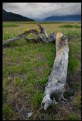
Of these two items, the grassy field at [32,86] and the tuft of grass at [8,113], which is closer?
the tuft of grass at [8,113]

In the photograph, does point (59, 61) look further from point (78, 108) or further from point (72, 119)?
point (72, 119)

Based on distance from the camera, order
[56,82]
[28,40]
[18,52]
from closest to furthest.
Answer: [56,82] → [18,52] → [28,40]

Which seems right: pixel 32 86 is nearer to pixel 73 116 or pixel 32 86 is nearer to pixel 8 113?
pixel 8 113

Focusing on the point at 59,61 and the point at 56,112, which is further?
the point at 59,61

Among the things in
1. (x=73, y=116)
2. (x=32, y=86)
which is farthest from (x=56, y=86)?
(x=32, y=86)

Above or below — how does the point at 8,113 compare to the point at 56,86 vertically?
below

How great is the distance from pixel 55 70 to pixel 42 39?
649cm

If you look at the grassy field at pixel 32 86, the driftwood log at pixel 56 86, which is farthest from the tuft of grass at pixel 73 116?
the driftwood log at pixel 56 86

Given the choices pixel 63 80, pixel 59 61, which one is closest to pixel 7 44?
pixel 59 61

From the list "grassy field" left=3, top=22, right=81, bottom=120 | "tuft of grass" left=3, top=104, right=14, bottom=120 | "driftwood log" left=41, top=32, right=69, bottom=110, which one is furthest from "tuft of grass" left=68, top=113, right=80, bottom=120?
"tuft of grass" left=3, top=104, right=14, bottom=120

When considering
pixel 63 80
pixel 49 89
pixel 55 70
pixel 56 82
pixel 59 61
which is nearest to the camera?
pixel 49 89

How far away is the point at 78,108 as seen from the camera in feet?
13.6

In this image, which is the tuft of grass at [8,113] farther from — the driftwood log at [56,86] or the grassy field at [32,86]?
the driftwood log at [56,86]

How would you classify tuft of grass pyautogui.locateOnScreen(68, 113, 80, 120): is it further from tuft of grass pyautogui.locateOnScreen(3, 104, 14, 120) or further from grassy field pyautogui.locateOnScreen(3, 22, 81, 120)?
tuft of grass pyautogui.locateOnScreen(3, 104, 14, 120)
